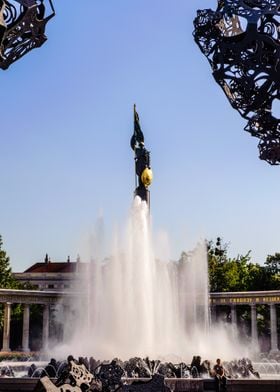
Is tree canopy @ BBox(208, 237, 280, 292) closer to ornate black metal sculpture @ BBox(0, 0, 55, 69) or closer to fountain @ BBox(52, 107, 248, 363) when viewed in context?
fountain @ BBox(52, 107, 248, 363)

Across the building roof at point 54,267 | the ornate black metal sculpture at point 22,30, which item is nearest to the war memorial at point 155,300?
the ornate black metal sculpture at point 22,30

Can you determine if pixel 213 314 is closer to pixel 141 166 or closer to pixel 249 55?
pixel 141 166

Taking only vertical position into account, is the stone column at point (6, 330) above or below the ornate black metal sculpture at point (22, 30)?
below

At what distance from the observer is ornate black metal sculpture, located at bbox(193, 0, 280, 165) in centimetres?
1394

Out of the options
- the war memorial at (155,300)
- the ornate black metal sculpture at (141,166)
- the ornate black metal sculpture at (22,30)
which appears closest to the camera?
the ornate black metal sculpture at (22,30)

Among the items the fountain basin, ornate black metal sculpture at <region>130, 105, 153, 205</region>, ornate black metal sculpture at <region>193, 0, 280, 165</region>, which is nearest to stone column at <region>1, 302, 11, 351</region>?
ornate black metal sculpture at <region>130, 105, 153, 205</region>

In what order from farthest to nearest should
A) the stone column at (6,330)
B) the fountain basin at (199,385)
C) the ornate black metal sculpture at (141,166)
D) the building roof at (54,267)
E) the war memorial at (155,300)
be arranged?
the building roof at (54,267) → the stone column at (6,330) → the ornate black metal sculpture at (141,166) → the fountain basin at (199,385) → the war memorial at (155,300)

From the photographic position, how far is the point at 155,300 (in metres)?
32.0

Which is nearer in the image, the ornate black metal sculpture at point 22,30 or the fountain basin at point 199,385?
the ornate black metal sculpture at point 22,30

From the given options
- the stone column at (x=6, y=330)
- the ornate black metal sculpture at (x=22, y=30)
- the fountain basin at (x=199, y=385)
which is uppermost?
the ornate black metal sculpture at (x=22, y=30)

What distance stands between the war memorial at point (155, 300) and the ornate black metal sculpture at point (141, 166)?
0.23 ft

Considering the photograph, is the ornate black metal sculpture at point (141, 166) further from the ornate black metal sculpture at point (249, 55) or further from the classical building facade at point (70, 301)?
the ornate black metal sculpture at point (249, 55)

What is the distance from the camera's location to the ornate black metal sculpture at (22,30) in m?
9.09

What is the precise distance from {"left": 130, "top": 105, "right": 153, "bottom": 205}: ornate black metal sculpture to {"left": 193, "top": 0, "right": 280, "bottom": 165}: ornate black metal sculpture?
21864 mm
